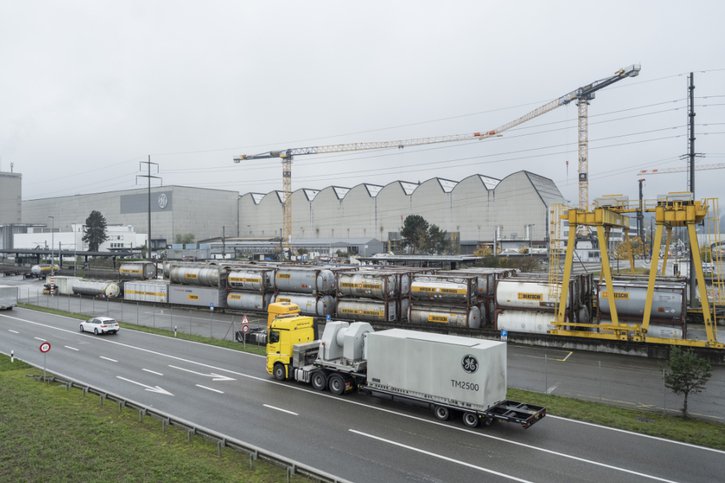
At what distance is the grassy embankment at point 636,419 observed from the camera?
650 inches

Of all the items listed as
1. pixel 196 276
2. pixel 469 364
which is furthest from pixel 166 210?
pixel 469 364

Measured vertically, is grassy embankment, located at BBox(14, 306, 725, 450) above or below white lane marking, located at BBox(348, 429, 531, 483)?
below

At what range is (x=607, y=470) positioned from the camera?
45.6 ft

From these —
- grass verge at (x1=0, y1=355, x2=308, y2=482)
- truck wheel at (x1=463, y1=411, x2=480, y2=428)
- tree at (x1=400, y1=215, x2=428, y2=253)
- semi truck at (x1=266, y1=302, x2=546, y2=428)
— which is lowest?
truck wheel at (x1=463, y1=411, x2=480, y2=428)

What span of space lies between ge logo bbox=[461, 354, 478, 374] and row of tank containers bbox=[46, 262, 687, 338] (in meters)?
18.4

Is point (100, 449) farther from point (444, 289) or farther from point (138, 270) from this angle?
point (138, 270)

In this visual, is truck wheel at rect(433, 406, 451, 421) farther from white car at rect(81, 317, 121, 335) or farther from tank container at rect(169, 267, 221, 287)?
tank container at rect(169, 267, 221, 287)

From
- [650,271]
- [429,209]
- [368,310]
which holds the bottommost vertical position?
[368,310]

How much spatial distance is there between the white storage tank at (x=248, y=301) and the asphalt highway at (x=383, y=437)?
70.6ft

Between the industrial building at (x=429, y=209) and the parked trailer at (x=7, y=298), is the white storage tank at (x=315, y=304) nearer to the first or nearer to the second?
the parked trailer at (x=7, y=298)

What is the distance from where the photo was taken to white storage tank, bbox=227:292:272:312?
1861 inches

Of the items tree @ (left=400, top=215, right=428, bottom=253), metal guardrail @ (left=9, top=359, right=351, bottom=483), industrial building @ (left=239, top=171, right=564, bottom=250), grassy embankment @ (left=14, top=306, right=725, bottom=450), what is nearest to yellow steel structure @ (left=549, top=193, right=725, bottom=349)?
grassy embankment @ (left=14, top=306, right=725, bottom=450)

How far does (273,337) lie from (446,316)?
671 inches

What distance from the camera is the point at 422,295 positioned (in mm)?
38188
